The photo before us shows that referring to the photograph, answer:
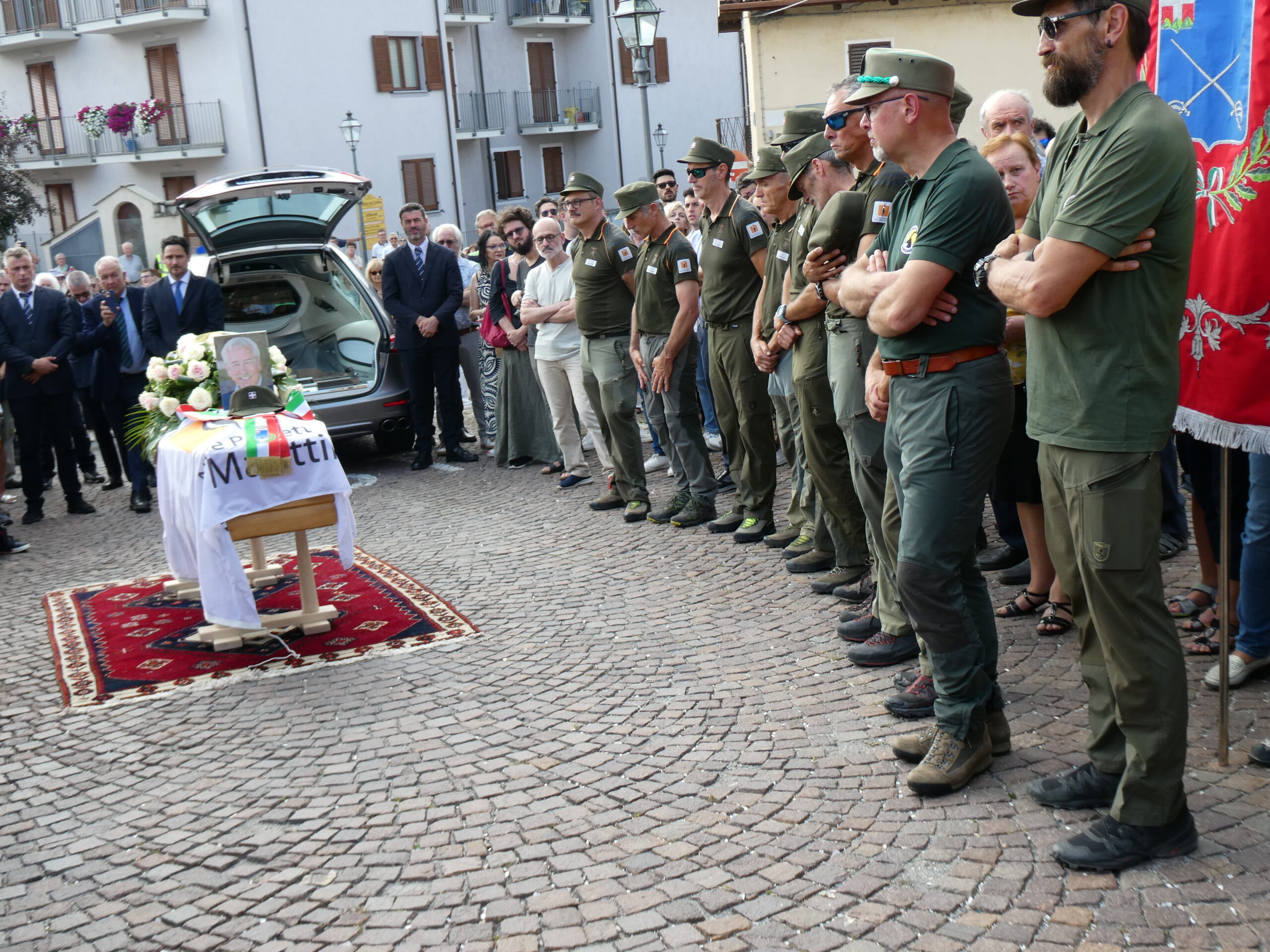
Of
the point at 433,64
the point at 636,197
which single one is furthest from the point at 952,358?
the point at 433,64

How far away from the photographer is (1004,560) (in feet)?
20.4

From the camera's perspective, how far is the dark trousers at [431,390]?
11.0 metres

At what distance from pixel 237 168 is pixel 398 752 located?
32.1m

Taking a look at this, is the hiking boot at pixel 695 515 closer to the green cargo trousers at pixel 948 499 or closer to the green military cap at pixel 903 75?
the green cargo trousers at pixel 948 499

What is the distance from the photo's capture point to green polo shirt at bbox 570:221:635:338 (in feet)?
27.4

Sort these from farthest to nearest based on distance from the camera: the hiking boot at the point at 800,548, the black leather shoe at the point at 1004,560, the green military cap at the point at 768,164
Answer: the hiking boot at the point at 800,548 < the green military cap at the point at 768,164 < the black leather shoe at the point at 1004,560

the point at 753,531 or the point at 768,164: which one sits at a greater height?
the point at 768,164

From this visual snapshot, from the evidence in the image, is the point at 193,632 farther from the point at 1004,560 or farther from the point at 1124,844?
the point at 1124,844

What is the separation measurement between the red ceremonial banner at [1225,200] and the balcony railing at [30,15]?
3824cm

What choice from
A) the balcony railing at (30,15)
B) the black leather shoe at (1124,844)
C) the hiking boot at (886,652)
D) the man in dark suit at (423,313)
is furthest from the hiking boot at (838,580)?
the balcony railing at (30,15)

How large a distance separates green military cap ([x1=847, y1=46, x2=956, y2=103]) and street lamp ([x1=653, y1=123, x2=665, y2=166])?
117 feet

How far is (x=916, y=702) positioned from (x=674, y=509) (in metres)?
3.77

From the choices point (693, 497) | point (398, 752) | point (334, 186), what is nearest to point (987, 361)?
point (398, 752)

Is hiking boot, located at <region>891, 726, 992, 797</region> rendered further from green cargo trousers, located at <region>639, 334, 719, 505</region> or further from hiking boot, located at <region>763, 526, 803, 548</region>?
green cargo trousers, located at <region>639, 334, 719, 505</region>
